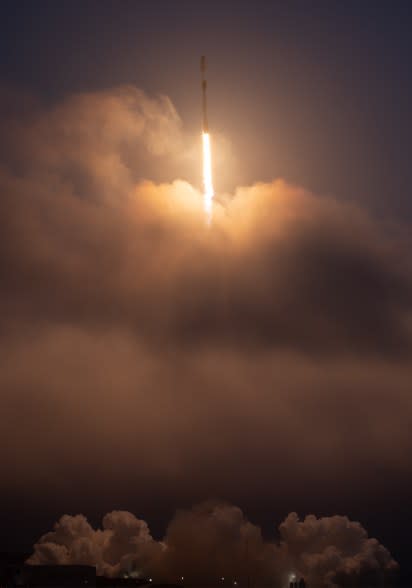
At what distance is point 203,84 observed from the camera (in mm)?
145875

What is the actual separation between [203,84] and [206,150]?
1167 cm

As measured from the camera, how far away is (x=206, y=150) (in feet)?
482
